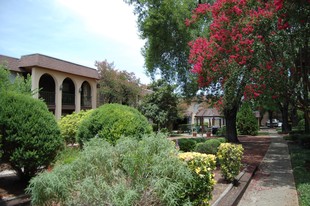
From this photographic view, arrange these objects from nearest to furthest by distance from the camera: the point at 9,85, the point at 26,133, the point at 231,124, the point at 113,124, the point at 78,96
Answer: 1. the point at 26,133
2. the point at 113,124
3. the point at 9,85
4. the point at 231,124
5. the point at 78,96

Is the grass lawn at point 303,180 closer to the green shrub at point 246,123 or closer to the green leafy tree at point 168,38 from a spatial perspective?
the green leafy tree at point 168,38

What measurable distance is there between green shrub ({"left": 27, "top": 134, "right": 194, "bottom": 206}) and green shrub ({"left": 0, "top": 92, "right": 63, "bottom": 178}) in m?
1.70

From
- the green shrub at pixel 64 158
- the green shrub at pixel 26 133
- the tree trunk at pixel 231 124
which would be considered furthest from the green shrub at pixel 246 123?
the green shrub at pixel 26 133

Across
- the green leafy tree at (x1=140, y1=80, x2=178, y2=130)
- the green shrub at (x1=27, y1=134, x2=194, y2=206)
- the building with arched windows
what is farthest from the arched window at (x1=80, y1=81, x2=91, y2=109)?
the green shrub at (x1=27, y1=134, x2=194, y2=206)

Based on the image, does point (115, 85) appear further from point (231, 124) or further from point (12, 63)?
point (231, 124)

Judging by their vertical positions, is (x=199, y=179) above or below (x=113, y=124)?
below

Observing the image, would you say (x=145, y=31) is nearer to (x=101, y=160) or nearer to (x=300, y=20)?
(x=300, y=20)

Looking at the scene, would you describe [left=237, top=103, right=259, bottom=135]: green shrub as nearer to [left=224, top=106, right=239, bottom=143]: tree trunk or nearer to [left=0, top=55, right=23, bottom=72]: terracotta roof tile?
[left=224, top=106, right=239, bottom=143]: tree trunk

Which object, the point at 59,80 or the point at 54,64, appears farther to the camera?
the point at 59,80

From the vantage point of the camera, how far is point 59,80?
22.1 metres

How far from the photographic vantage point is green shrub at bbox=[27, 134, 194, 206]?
141 inches

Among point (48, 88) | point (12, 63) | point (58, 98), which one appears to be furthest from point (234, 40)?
point (48, 88)

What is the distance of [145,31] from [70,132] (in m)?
7.50

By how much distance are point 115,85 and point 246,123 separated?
45.1 ft
